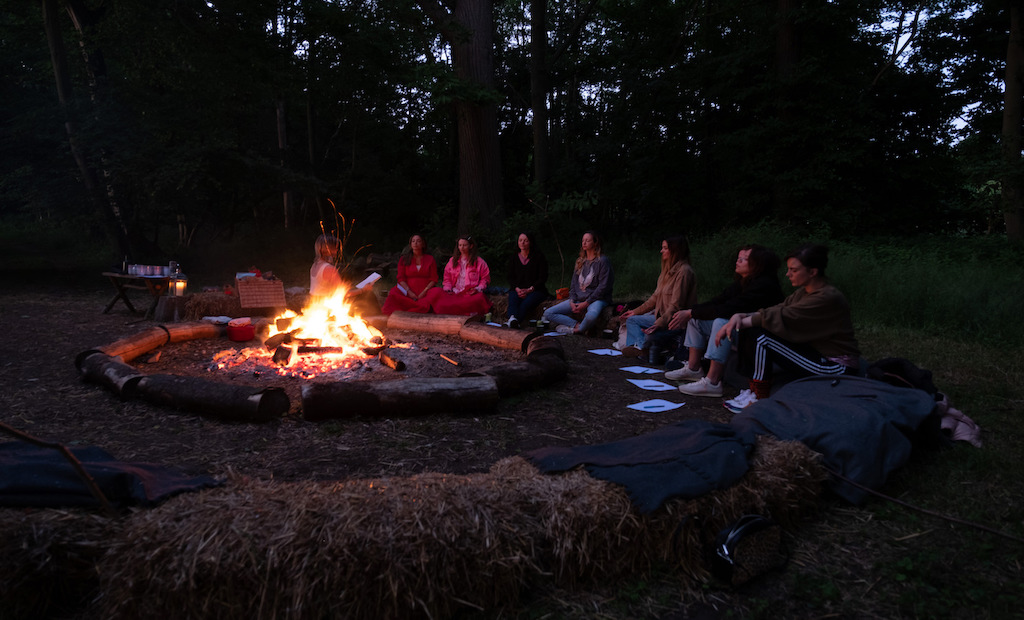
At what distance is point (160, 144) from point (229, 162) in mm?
1735

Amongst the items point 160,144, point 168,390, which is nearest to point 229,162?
point 160,144

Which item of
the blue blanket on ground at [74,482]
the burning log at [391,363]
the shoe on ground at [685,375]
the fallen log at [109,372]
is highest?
the blue blanket on ground at [74,482]

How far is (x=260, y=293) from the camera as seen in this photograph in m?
9.08

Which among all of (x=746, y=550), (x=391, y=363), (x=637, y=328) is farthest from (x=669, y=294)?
(x=746, y=550)

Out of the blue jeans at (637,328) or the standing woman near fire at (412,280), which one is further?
the standing woman near fire at (412,280)

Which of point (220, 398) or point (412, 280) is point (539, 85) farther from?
point (220, 398)

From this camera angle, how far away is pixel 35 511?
230cm

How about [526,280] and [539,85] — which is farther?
A: [539,85]

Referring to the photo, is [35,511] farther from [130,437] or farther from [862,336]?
[862,336]

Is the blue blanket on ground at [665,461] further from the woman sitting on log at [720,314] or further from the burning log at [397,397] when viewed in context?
the woman sitting on log at [720,314]

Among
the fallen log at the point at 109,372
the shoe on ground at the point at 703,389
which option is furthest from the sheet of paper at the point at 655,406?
the fallen log at the point at 109,372

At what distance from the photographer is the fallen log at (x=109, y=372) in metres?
5.00

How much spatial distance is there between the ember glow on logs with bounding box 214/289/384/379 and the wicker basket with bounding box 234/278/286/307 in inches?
74.1

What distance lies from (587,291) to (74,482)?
270 inches
